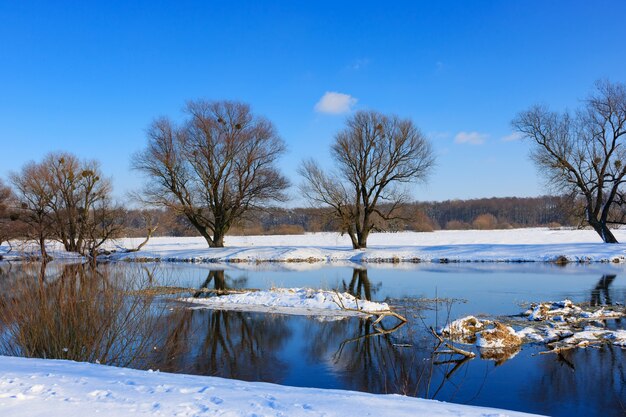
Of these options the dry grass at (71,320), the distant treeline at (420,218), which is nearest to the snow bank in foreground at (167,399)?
the dry grass at (71,320)

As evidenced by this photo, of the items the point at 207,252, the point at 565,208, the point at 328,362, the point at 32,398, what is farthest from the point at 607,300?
the point at 207,252

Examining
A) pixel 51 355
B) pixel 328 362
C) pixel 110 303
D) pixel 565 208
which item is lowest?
pixel 328 362

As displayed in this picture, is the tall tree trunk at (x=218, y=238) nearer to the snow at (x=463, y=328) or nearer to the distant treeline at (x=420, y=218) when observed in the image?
the distant treeline at (x=420, y=218)

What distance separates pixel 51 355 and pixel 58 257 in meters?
30.8

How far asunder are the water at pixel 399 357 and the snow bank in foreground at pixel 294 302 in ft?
2.51

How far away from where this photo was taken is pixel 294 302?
1579cm

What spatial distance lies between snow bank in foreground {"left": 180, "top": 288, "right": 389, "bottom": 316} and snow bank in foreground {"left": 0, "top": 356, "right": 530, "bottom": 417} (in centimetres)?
884

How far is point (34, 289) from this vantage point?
26.6 feet

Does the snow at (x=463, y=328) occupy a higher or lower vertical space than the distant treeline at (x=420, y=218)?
lower

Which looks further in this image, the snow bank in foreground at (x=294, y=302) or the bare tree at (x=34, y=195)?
the bare tree at (x=34, y=195)

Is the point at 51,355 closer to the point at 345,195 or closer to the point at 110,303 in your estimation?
the point at 110,303

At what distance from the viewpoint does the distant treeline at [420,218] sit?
36531mm

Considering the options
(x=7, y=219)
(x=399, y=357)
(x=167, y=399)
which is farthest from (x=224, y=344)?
(x=7, y=219)

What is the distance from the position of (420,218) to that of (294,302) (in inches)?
866
